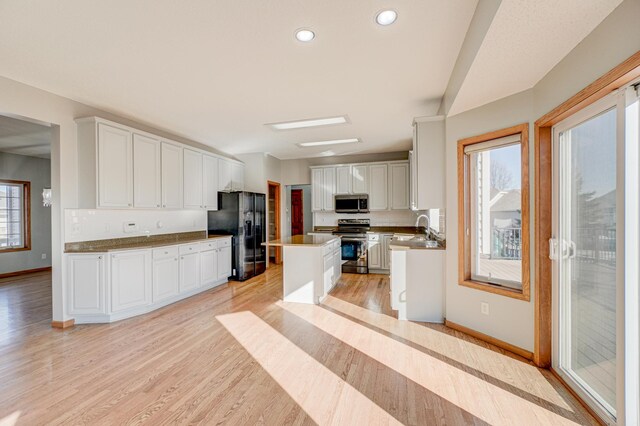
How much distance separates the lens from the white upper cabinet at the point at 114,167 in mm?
3465

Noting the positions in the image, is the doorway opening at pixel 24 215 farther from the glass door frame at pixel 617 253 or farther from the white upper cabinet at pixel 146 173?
the glass door frame at pixel 617 253

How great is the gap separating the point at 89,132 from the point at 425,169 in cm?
400

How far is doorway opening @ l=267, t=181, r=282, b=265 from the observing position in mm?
→ 7011

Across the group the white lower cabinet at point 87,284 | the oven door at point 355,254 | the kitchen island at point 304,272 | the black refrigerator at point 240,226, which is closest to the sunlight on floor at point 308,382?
the kitchen island at point 304,272

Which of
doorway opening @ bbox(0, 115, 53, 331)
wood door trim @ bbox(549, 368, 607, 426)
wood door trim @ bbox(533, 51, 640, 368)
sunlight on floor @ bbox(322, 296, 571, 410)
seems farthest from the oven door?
doorway opening @ bbox(0, 115, 53, 331)

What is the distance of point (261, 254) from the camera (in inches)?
241

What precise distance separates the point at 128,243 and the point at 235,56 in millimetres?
3117

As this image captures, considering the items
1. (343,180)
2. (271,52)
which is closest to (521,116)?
(271,52)

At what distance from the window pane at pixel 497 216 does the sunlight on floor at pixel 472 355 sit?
66 centimetres

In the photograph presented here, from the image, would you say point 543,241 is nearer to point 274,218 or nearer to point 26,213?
point 274,218

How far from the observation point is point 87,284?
336 cm

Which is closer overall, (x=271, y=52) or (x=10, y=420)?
(x=10, y=420)

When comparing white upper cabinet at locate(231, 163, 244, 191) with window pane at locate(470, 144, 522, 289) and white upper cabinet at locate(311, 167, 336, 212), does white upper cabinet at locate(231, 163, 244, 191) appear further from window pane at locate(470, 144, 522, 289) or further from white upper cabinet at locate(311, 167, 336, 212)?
window pane at locate(470, 144, 522, 289)

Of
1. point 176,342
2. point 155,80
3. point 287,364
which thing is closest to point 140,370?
point 176,342
